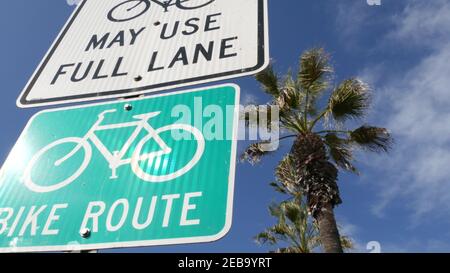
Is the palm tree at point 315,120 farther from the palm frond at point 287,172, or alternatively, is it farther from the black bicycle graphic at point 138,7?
the black bicycle graphic at point 138,7

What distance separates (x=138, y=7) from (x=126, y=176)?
3.19 ft

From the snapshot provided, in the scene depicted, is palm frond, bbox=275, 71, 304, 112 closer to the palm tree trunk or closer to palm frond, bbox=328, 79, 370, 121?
palm frond, bbox=328, 79, 370, 121

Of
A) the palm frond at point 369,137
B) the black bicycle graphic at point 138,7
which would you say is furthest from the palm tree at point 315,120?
the black bicycle graphic at point 138,7

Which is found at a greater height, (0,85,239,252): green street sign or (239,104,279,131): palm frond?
(239,104,279,131): palm frond

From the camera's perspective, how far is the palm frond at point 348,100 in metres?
7.79

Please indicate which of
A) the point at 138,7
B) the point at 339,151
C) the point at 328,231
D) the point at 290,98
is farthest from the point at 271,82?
the point at 138,7

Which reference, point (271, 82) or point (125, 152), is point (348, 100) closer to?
point (271, 82)

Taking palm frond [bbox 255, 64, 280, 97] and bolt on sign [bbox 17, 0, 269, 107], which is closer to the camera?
bolt on sign [bbox 17, 0, 269, 107]

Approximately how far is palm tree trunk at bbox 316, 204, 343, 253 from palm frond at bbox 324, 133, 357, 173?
1.75 meters

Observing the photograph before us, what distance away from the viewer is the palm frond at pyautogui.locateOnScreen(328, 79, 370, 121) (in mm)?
7793

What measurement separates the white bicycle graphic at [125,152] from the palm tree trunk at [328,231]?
5.94m

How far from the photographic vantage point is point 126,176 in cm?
102

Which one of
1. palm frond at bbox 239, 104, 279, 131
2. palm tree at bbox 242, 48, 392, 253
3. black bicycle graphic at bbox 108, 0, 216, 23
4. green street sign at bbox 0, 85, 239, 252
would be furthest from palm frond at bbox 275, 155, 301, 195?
green street sign at bbox 0, 85, 239, 252

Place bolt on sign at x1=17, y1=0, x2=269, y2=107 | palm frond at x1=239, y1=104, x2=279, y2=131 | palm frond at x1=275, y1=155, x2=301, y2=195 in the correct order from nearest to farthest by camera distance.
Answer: bolt on sign at x1=17, y1=0, x2=269, y2=107 → palm frond at x1=239, y1=104, x2=279, y2=131 → palm frond at x1=275, y1=155, x2=301, y2=195
